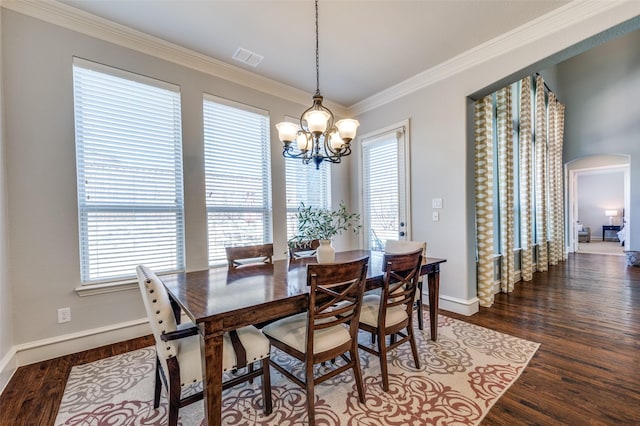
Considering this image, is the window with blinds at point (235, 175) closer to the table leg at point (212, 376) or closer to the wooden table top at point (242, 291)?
the wooden table top at point (242, 291)

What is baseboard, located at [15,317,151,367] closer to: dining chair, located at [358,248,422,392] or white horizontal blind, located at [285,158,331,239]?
white horizontal blind, located at [285,158,331,239]

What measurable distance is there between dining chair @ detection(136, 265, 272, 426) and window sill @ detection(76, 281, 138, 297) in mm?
1359

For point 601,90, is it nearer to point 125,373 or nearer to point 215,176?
point 215,176

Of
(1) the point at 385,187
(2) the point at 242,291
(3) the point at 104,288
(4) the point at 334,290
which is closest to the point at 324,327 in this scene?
(4) the point at 334,290

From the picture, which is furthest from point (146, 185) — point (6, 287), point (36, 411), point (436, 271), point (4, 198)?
point (436, 271)

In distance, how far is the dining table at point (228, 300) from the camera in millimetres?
1304

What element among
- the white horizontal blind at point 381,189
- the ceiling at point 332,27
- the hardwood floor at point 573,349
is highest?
the ceiling at point 332,27

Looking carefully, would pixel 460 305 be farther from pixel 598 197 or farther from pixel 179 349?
pixel 598 197

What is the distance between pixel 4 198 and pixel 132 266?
1.06 metres

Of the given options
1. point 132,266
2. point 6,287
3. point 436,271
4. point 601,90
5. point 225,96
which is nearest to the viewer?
point 6,287

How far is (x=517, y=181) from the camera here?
4.73m

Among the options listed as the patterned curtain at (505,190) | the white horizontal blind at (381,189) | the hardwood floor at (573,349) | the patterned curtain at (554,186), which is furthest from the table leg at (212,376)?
the patterned curtain at (554,186)

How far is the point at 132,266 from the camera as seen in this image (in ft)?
8.82

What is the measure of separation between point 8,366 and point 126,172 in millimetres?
1737
